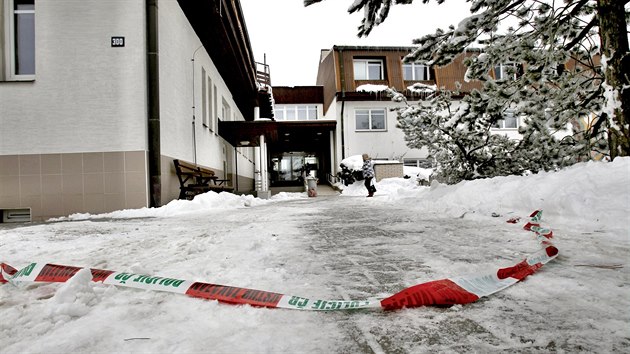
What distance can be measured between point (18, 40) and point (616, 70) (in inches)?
405

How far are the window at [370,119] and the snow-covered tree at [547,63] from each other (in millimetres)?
15583

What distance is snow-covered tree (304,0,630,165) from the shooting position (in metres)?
4.40

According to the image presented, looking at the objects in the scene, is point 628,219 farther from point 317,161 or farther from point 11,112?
point 317,161

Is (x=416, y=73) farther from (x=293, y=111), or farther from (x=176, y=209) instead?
(x=176, y=209)

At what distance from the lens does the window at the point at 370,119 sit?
2188 cm

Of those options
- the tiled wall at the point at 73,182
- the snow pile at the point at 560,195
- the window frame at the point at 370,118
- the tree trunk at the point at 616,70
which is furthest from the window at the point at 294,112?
the tree trunk at the point at 616,70

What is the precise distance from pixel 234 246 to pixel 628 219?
3.72m

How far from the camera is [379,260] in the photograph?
2.75 metres

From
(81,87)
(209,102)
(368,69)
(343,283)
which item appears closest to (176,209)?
(81,87)

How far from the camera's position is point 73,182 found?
698 centimetres

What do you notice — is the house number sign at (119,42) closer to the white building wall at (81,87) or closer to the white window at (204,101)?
the white building wall at (81,87)

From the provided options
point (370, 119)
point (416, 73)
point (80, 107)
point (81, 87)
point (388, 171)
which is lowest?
point (388, 171)

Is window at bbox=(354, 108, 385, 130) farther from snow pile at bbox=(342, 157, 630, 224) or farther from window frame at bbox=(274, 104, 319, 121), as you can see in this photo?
snow pile at bbox=(342, 157, 630, 224)

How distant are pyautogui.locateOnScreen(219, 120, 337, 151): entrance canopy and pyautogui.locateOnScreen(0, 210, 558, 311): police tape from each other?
1223cm
